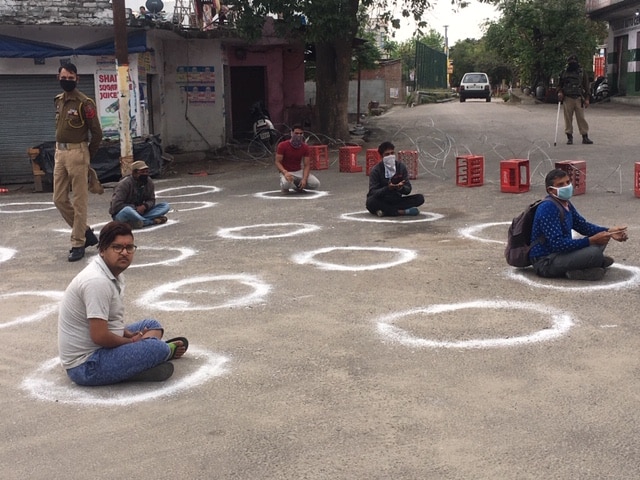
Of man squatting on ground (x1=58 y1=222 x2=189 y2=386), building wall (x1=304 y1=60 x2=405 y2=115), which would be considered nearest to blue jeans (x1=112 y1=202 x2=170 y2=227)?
man squatting on ground (x1=58 y1=222 x2=189 y2=386)

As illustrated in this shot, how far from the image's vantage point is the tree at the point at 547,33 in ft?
103

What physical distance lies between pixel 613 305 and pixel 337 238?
3.68 m

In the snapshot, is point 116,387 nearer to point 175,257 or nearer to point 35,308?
point 35,308

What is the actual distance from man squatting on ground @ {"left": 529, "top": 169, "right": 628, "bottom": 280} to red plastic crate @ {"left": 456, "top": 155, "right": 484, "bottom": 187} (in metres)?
5.59

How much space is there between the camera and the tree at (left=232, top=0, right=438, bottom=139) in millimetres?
15992

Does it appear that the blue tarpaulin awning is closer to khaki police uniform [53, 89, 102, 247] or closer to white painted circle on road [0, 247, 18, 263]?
white painted circle on road [0, 247, 18, 263]

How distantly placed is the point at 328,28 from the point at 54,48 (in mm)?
5757

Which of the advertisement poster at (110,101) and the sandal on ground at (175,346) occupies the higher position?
the advertisement poster at (110,101)

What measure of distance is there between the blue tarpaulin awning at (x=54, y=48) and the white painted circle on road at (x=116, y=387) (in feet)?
40.0

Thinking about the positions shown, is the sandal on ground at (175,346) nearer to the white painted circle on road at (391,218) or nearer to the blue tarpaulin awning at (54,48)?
the white painted circle on road at (391,218)

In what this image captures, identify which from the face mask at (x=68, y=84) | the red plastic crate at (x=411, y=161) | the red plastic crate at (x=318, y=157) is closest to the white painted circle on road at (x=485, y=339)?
the face mask at (x=68, y=84)

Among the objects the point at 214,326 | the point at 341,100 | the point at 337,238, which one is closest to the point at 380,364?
the point at 214,326

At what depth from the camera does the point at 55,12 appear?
15227mm

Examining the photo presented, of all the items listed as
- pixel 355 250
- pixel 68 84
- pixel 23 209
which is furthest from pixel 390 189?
pixel 23 209
